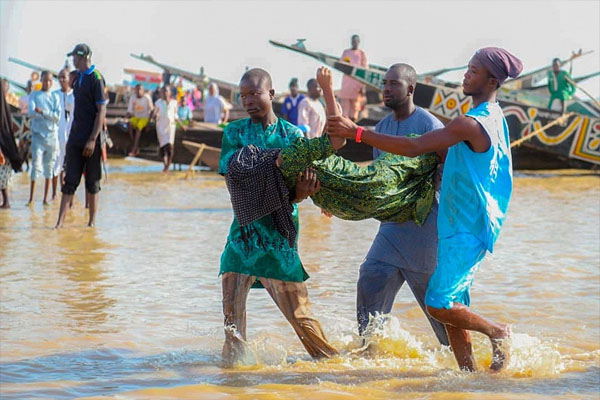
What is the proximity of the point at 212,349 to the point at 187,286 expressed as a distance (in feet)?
6.53

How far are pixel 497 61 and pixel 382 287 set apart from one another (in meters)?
1.37

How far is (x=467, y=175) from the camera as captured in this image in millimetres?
4555

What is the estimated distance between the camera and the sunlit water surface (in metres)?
4.91

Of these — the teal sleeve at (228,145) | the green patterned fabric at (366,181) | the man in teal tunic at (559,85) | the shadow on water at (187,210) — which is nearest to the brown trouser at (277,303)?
the green patterned fabric at (366,181)

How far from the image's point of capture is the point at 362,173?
486 cm

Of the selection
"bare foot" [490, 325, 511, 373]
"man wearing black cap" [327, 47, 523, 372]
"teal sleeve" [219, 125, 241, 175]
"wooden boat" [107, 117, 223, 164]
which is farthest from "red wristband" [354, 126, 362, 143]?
"wooden boat" [107, 117, 223, 164]

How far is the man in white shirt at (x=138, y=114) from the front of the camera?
70.9 ft

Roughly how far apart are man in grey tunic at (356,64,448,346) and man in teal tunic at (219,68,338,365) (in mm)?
365

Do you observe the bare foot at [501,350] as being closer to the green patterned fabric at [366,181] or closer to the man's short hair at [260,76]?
the green patterned fabric at [366,181]

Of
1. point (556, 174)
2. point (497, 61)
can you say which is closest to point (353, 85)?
point (556, 174)

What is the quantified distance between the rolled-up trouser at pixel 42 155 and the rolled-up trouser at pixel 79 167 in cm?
294

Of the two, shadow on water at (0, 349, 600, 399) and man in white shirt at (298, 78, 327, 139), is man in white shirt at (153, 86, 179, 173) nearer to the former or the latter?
man in white shirt at (298, 78, 327, 139)

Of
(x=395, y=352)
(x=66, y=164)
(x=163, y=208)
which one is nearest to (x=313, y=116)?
(x=163, y=208)

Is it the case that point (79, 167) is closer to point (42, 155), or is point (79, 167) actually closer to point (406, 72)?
point (42, 155)
